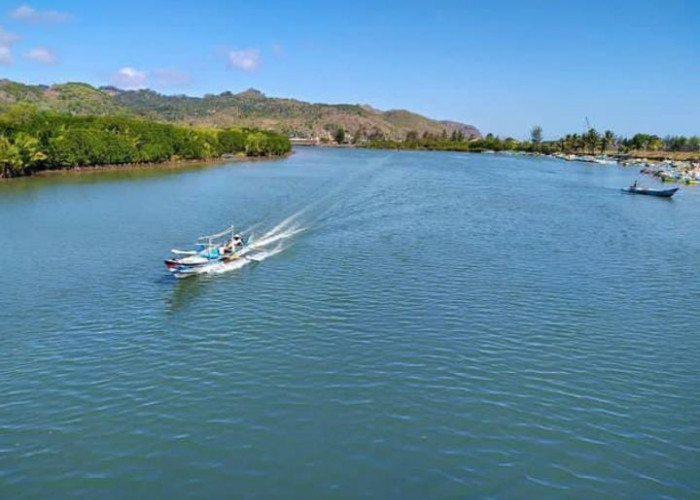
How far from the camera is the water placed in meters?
18.0

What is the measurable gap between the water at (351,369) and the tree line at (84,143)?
161 feet

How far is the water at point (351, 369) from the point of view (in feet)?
59.1

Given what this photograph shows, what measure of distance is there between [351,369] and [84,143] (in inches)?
3925

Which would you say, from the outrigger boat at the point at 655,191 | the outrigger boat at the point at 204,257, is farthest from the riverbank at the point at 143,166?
the outrigger boat at the point at 655,191

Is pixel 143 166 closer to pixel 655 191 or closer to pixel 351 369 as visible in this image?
pixel 655 191

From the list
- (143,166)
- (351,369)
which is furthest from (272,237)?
(143,166)

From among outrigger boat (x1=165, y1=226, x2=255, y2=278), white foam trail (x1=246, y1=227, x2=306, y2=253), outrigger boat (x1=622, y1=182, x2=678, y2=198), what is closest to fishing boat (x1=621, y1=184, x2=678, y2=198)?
outrigger boat (x1=622, y1=182, x2=678, y2=198)

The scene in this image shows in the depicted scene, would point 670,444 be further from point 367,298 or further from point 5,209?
point 5,209

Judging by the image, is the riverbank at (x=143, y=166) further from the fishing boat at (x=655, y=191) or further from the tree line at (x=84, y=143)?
the fishing boat at (x=655, y=191)

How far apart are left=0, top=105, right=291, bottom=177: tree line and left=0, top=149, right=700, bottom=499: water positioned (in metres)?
49.1

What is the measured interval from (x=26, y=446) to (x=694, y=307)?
36.7 metres

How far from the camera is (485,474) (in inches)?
707

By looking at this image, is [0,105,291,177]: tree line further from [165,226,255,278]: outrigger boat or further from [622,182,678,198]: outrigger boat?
[622,182,678,198]: outrigger boat

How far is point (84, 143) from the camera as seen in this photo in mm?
105688
